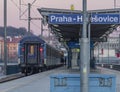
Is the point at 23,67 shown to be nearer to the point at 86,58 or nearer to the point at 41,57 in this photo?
the point at 41,57

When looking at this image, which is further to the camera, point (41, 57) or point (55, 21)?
point (41, 57)

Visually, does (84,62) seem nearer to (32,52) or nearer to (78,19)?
(78,19)

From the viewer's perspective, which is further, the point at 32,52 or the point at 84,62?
the point at 32,52

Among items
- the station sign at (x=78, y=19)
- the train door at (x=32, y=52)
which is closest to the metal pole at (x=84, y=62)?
the station sign at (x=78, y=19)

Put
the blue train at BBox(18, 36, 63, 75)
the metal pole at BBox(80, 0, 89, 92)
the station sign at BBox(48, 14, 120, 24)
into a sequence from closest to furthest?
the metal pole at BBox(80, 0, 89, 92) < the station sign at BBox(48, 14, 120, 24) < the blue train at BBox(18, 36, 63, 75)

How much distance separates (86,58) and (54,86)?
172 centimetres

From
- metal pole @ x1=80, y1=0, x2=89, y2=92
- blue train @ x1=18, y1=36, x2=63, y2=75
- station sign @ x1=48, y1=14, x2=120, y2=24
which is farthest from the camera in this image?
blue train @ x1=18, y1=36, x2=63, y2=75

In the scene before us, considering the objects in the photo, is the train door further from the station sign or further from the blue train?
the station sign

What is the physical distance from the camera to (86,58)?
52.3 ft

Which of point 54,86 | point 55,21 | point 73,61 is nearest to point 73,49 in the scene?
point 73,61

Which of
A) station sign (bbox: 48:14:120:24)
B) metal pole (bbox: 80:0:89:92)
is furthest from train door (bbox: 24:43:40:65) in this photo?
metal pole (bbox: 80:0:89:92)

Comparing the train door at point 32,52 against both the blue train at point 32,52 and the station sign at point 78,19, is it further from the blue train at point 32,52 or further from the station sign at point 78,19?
the station sign at point 78,19

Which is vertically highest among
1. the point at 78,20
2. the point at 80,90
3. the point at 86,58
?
the point at 78,20

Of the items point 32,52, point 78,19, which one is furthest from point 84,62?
point 32,52
